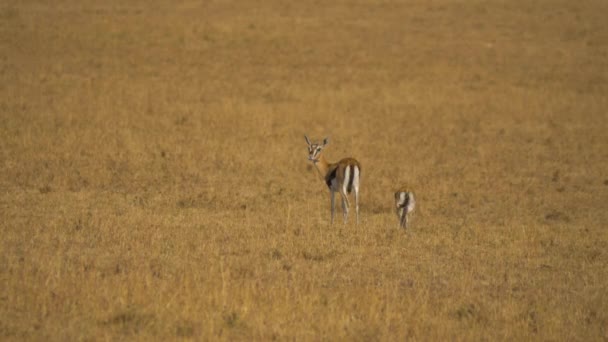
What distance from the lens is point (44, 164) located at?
18.4 metres

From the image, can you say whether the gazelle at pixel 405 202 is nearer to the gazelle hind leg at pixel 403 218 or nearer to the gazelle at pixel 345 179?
the gazelle hind leg at pixel 403 218

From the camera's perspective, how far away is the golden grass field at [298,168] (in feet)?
27.9

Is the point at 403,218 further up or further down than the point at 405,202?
further down

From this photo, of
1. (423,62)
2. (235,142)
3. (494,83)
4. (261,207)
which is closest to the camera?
(261,207)

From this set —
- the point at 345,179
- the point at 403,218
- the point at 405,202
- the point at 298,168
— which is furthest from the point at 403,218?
the point at 298,168

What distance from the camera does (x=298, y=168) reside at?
19.8 metres

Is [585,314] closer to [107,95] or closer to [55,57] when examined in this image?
[107,95]

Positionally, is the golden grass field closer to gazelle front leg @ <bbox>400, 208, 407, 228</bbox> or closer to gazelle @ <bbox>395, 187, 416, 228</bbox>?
gazelle front leg @ <bbox>400, 208, 407, 228</bbox>

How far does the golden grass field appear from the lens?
8.52 m

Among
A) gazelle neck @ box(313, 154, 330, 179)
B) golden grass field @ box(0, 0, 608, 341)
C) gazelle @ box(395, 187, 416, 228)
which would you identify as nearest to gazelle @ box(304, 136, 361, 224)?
gazelle neck @ box(313, 154, 330, 179)

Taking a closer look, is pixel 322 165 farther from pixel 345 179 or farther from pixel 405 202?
pixel 405 202

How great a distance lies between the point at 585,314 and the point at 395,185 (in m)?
9.35

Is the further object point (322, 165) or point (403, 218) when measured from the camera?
point (322, 165)

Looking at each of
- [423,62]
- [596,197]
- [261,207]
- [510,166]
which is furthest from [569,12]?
[261,207]
